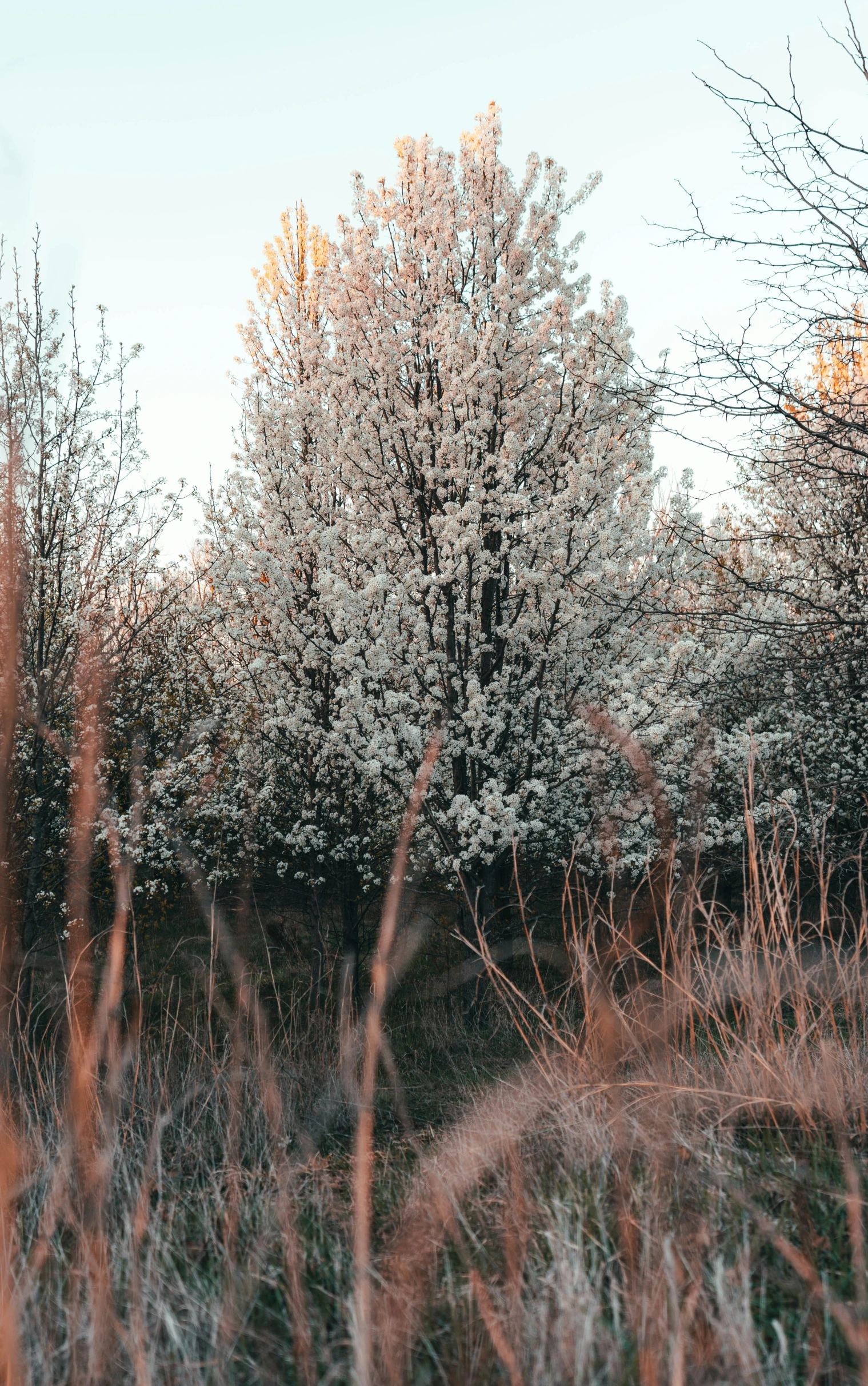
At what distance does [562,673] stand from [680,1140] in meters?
4.66

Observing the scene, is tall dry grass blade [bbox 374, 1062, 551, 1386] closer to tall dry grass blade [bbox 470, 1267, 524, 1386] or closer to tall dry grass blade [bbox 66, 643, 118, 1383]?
tall dry grass blade [bbox 470, 1267, 524, 1386]

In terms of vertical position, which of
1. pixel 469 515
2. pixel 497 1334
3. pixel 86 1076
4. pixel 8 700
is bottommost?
pixel 497 1334

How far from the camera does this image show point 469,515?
6.14 meters

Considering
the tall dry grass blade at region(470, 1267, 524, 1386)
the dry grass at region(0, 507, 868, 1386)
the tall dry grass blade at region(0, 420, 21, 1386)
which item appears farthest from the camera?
the tall dry grass blade at region(0, 420, 21, 1386)

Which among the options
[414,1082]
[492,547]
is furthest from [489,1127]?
[492,547]

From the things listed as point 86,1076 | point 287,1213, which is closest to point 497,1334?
point 287,1213

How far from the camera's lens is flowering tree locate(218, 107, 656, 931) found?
249 inches

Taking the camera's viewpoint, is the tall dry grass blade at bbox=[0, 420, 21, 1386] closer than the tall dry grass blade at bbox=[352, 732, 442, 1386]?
No

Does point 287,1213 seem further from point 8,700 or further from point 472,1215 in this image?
point 8,700

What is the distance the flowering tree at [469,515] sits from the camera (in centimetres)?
633

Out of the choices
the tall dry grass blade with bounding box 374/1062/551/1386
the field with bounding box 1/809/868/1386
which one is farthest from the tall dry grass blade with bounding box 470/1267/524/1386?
the tall dry grass blade with bounding box 374/1062/551/1386

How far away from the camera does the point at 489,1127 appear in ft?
10.7

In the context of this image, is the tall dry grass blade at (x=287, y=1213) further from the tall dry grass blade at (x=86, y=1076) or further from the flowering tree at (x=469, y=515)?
the flowering tree at (x=469, y=515)

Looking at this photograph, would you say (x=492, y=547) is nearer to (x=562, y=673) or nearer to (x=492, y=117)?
(x=562, y=673)
